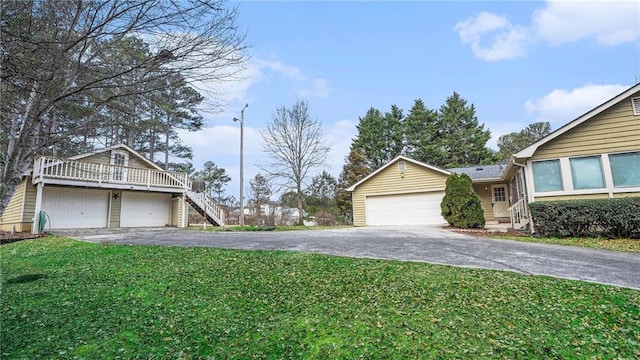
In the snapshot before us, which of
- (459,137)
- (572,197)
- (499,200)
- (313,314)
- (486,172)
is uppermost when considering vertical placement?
(459,137)

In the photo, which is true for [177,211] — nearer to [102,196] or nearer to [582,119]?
[102,196]

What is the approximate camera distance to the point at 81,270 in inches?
215

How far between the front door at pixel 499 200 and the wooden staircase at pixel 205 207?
623 inches

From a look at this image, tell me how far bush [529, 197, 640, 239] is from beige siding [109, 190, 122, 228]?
18.8 m

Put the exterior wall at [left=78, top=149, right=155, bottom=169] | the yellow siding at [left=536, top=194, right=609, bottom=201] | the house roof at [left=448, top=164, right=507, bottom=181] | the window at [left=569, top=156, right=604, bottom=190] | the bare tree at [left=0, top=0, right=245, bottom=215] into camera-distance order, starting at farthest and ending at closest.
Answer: the house roof at [left=448, top=164, right=507, bottom=181] < the exterior wall at [left=78, top=149, right=155, bottom=169] < the window at [left=569, top=156, right=604, bottom=190] < the yellow siding at [left=536, top=194, right=609, bottom=201] < the bare tree at [left=0, top=0, right=245, bottom=215]

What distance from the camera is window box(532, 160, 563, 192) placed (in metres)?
9.95

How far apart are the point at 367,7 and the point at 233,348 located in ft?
30.7

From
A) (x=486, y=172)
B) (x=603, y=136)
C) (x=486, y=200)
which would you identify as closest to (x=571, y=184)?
(x=603, y=136)

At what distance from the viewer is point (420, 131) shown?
124 feet

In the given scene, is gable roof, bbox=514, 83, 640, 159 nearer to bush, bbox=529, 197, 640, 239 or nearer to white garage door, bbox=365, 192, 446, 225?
bush, bbox=529, 197, 640, 239

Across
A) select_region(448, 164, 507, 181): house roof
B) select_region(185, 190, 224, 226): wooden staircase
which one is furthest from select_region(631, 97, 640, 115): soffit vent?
select_region(185, 190, 224, 226): wooden staircase

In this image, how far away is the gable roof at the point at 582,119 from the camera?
9.27 m

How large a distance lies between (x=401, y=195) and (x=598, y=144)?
917 centimetres

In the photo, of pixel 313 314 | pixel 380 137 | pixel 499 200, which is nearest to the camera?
pixel 313 314
